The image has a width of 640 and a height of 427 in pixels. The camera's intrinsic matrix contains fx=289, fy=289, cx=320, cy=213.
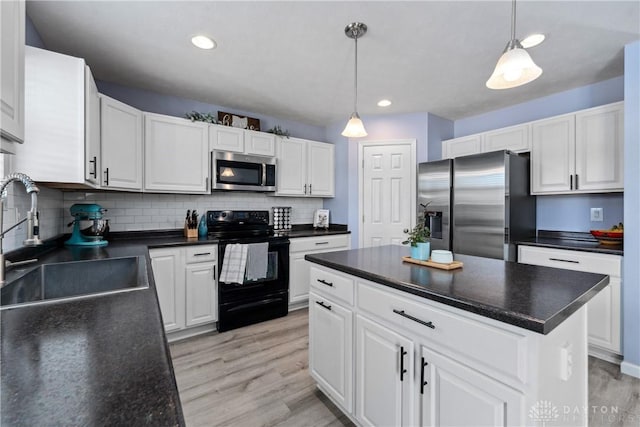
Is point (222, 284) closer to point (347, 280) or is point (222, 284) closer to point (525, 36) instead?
point (347, 280)

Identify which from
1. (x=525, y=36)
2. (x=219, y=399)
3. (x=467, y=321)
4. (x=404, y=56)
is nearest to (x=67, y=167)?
(x=219, y=399)

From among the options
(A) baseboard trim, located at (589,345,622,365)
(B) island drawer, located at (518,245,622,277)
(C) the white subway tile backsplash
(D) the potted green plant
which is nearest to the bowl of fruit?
(B) island drawer, located at (518,245,622,277)

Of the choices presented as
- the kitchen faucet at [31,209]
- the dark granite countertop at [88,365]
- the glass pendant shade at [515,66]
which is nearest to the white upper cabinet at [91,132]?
the kitchen faucet at [31,209]

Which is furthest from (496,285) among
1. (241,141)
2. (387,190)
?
(241,141)

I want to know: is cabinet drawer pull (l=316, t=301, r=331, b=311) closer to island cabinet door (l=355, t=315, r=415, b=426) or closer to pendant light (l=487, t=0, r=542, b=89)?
island cabinet door (l=355, t=315, r=415, b=426)

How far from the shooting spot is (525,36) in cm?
205

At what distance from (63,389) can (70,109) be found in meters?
1.98

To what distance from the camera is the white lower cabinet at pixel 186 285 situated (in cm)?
258

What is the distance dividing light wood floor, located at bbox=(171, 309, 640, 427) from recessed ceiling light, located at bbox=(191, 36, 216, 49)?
8.03 ft

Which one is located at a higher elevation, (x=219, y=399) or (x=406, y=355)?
(x=406, y=355)

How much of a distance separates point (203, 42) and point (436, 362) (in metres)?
2.47

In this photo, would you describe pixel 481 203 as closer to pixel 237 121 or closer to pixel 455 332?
pixel 455 332

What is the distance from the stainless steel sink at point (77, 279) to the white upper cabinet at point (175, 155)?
47.4 inches

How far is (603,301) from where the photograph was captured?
2322 mm
